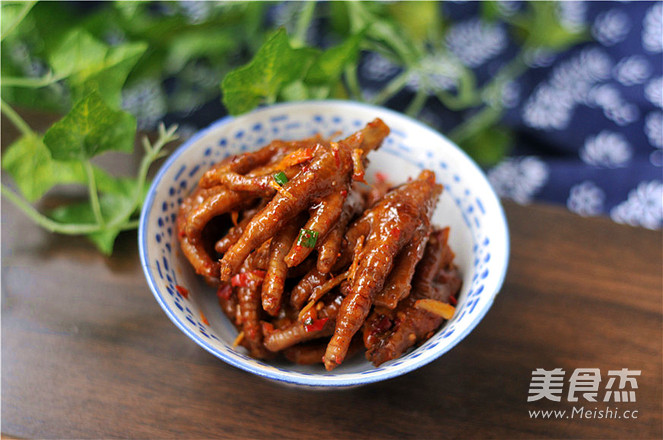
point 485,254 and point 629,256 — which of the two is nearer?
point 485,254

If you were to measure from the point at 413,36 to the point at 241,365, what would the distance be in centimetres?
219

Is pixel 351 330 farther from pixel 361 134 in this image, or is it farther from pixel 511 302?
pixel 511 302

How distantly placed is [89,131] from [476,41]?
2.31 m

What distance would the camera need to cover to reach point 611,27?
2.88 m

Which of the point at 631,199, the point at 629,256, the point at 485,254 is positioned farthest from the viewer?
the point at 631,199

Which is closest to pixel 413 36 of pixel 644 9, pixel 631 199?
pixel 644 9

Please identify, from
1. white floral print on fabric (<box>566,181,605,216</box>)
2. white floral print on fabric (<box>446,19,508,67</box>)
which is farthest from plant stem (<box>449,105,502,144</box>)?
white floral print on fabric (<box>566,181,605,216</box>)

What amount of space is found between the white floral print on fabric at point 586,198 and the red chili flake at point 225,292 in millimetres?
2046

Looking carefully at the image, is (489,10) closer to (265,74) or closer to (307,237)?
(265,74)

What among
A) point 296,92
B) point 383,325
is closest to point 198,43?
point 296,92

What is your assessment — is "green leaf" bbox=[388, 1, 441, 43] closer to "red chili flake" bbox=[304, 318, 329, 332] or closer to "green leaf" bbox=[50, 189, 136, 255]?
"green leaf" bbox=[50, 189, 136, 255]

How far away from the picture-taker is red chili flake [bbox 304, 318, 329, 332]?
4.06ft

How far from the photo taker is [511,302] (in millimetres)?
1686

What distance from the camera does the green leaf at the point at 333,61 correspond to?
1.71 metres
